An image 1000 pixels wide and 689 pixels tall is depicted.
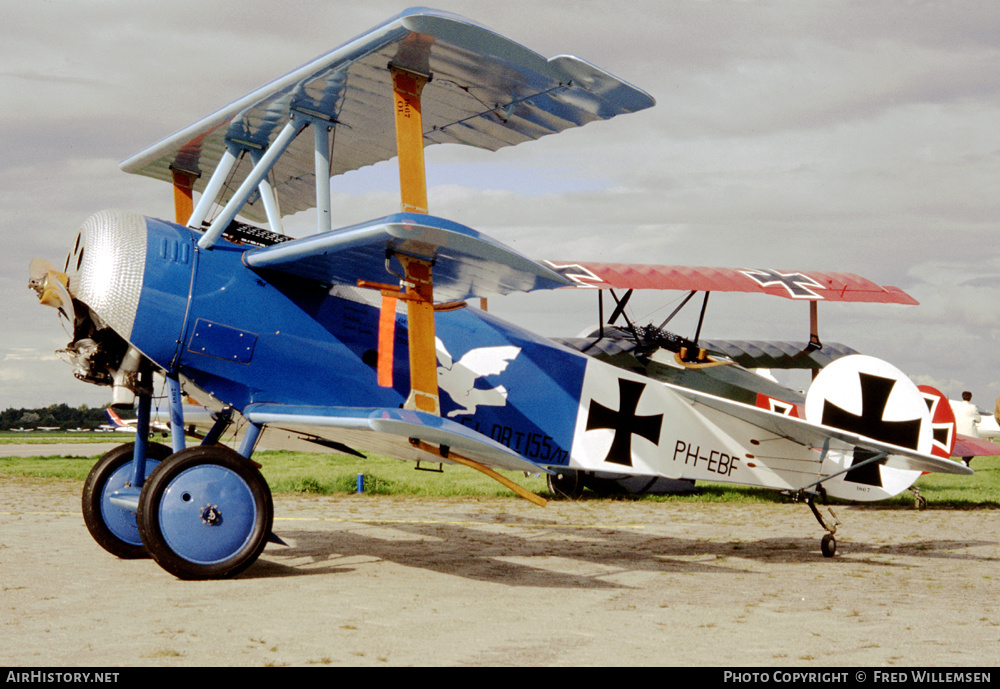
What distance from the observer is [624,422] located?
8.09m

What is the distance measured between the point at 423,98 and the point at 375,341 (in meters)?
2.16

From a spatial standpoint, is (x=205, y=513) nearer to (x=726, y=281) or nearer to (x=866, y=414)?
(x=866, y=414)

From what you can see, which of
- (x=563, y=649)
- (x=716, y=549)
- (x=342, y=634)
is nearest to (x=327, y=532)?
(x=716, y=549)

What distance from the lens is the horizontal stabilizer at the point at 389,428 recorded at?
224 inches

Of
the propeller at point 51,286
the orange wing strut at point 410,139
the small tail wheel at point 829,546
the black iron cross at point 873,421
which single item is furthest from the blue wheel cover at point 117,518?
the small tail wheel at point 829,546

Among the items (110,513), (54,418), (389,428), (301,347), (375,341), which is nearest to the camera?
(389,428)

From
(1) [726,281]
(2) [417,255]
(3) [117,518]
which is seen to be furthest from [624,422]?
(1) [726,281]

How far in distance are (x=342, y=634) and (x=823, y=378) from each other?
592 cm

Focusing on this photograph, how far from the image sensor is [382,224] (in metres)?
5.63

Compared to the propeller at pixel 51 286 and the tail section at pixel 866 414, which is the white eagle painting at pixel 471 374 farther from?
the tail section at pixel 866 414

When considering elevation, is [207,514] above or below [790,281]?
below

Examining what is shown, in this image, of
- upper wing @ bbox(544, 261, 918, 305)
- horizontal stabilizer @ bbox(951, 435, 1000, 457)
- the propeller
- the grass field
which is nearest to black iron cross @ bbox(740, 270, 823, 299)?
upper wing @ bbox(544, 261, 918, 305)

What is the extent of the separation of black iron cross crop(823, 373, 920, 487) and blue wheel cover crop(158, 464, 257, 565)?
5.76 metres
